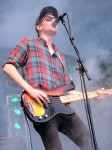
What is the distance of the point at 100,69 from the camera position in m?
7.95

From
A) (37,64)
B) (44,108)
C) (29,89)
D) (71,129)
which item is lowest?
(71,129)

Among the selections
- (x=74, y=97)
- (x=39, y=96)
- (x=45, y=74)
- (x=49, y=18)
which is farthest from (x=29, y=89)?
(x=49, y=18)

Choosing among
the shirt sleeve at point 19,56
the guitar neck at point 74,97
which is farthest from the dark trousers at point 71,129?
the shirt sleeve at point 19,56

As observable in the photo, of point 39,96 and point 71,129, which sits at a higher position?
→ point 39,96

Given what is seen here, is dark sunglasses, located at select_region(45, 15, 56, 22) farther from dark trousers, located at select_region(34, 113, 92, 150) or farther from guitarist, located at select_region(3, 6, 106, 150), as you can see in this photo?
dark trousers, located at select_region(34, 113, 92, 150)

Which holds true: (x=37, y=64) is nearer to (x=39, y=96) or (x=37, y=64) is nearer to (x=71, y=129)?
(x=39, y=96)

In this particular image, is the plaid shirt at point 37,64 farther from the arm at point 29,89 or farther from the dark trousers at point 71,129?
the dark trousers at point 71,129

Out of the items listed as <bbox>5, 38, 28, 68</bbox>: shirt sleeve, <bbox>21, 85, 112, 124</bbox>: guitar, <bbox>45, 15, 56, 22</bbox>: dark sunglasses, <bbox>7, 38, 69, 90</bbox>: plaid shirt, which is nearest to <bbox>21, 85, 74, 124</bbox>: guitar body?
<bbox>21, 85, 112, 124</bbox>: guitar

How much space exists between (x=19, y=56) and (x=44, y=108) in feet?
1.58

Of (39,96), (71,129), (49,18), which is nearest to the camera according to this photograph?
(39,96)

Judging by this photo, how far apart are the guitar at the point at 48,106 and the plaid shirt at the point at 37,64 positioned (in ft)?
0.28

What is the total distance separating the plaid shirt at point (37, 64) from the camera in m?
2.44

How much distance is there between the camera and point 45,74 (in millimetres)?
2480

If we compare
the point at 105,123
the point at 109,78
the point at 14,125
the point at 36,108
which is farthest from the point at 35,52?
the point at 14,125
